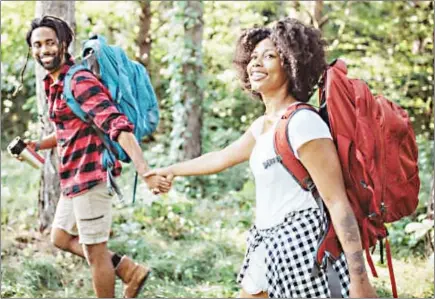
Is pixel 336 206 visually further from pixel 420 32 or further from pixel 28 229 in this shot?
pixel 420 32

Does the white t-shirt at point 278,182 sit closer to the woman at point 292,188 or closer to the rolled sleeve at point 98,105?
the woman at point 292,188

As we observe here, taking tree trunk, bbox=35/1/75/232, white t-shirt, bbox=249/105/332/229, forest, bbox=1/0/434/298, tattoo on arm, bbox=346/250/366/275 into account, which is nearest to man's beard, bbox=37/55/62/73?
forest, bbox=1/0/434/298

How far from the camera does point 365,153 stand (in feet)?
8.48

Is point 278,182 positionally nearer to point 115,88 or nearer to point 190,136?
point 115,88

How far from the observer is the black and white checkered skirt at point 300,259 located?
2688 mm

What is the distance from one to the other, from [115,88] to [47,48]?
0.44m

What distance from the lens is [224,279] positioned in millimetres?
5742

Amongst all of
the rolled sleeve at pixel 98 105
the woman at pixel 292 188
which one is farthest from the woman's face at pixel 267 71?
the rolled sleeve at pixel 98 105

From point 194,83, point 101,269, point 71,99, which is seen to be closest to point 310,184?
point 71,99

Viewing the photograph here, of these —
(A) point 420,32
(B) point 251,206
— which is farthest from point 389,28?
(B) point 251,206

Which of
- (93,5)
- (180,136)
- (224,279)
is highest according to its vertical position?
(93,5)

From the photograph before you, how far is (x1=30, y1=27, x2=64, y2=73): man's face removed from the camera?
4137 millimetres

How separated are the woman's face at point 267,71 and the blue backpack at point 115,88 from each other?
1.34 meters

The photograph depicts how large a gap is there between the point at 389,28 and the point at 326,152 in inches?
397
